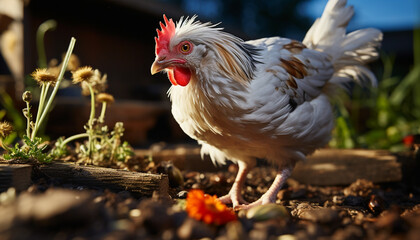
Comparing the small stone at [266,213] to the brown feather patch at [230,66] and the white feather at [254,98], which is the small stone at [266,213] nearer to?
the white feather at [254,98]

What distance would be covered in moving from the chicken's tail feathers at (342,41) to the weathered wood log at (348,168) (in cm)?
76

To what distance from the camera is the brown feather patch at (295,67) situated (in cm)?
A: 261

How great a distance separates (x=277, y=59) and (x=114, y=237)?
184 cm

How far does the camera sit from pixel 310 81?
274 centimetres

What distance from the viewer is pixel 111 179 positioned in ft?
6.66

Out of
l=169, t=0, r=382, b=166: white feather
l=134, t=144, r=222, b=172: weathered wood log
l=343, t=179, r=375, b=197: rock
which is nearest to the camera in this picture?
l=169, t=0, r=382, b=166: white feather

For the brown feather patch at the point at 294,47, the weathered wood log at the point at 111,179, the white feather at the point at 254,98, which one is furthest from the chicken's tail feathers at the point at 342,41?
the weathered wood log at the point at 111,179

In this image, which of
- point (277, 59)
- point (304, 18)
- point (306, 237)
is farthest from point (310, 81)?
point (304, 18)

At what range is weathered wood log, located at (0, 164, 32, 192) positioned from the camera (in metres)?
1.74

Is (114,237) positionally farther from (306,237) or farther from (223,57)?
(223,57)

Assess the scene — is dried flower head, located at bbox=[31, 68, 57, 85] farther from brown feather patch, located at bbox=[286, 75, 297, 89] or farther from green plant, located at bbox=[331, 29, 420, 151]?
green plant, located at bbox=[331, 29, 420, 151]

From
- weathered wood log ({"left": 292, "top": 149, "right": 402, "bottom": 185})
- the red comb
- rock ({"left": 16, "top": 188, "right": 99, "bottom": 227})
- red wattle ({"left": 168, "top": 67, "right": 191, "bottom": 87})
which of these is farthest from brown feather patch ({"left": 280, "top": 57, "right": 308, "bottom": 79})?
rock ({"left": 16, "top": 188, "right": 99, "bottom": 227})

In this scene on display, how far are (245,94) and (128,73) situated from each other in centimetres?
689

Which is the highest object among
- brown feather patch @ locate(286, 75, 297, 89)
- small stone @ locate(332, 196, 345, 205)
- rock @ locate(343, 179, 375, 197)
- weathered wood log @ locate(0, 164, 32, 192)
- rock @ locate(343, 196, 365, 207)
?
brown feather patch @ locate(286, 75, 297, 89)
